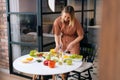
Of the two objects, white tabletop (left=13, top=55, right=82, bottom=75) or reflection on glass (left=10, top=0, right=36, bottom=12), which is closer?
white tabletop (left=13, top=55, right=82, bottom=75)

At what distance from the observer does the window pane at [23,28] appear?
3.25 meters

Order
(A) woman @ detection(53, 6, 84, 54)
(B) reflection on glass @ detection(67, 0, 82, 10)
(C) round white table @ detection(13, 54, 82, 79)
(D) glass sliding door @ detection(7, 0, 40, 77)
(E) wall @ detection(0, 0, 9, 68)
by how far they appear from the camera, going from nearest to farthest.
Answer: (C) round white table @ detection(13, 54, 82, 79), (A) woman @ detection(53, 6, 84, 54), (D) glass sliding door @ detection(7, 0, 40, 77), (E) wall @ detection(0, 0, 9, 68), (B) reflection on glass @ detection(67, 0, 82, 10)

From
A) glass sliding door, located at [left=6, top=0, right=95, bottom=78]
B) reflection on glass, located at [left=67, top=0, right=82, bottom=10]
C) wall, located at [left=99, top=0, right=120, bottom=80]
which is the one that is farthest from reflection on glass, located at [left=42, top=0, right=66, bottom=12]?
wall, located at [left=99, top=0, right=120, bottom=80]

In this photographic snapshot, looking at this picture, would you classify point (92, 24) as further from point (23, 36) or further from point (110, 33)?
point (110, 33)

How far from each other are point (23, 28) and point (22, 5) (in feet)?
1.29

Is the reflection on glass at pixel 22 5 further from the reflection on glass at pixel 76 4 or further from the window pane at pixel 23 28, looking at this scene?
the reflection on glass at pixel 76 4

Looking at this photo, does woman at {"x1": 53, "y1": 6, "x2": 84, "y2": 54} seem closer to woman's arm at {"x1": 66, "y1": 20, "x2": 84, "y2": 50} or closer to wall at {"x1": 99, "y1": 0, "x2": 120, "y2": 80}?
woman's arm at {"x1": 66, "y1": 20, "x2": 84, "y2": 50}

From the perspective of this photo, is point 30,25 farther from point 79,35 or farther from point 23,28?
point 79,35

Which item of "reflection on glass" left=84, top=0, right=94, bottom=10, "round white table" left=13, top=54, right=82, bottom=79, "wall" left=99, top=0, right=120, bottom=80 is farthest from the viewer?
"reflection on glass" left=84, top=0, right=94, bottom=10

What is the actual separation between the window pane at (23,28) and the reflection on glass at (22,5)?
0.11m

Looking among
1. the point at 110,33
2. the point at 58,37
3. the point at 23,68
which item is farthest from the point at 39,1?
the point at 110,33

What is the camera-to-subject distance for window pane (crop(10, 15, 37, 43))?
10.7 feet

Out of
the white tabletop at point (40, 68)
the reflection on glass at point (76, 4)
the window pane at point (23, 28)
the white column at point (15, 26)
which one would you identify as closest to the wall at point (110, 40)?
the white tabletop at point (40, 68)

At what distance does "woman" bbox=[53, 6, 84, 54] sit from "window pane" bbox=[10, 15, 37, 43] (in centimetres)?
44
